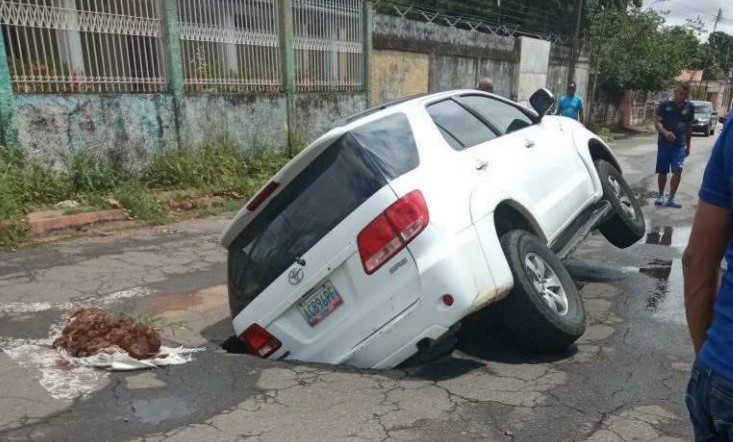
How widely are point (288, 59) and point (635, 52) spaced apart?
20706mm

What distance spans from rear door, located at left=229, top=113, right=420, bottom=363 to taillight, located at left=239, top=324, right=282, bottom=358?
1.5 inches

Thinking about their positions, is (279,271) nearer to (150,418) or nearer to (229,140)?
(150,418)

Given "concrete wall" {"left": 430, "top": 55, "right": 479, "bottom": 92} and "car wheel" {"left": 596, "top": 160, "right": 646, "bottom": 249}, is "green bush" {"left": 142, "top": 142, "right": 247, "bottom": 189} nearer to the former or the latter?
"car wheel" {"left": 596, "top": 160, "right": 646, "bottom": 249}

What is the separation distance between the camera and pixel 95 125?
26.6 feet

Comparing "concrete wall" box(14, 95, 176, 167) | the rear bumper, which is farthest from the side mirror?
Result: "concrete wall" box(14, 95, 176, 167)

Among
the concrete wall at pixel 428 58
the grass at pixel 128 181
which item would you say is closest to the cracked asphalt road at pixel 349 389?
the grass at pixel 128 181

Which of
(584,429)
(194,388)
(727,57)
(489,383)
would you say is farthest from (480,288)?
(727,57)

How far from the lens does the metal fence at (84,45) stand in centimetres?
726

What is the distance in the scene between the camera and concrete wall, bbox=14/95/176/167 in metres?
7.48

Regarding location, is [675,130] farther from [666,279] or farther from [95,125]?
[95,125]

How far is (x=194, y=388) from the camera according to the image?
3.37 metres

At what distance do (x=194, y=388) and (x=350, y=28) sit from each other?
990 cm

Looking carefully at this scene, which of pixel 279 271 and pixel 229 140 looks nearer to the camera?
pixel 279 271

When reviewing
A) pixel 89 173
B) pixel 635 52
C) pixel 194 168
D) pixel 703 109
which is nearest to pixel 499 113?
pixel 194 168
